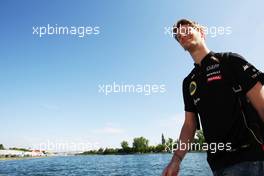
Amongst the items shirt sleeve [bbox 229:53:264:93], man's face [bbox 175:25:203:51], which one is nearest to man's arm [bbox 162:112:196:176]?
man's face [bbox 175:25:203:51]

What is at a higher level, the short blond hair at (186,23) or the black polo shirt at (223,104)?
the short blond hair at (186,23)

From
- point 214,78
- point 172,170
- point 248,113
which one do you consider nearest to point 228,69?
point 214,78

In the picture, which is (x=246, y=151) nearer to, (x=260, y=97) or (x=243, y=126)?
(x=243, y=126)

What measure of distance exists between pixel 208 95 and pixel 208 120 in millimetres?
243

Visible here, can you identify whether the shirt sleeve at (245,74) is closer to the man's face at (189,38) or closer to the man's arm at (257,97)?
the man's arm at (257,97)

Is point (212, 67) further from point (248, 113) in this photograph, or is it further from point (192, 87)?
point (248, 113)

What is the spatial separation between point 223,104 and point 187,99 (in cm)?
77

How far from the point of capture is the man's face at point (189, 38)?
3379 millimetres

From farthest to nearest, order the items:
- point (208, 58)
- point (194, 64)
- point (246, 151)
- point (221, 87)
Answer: point (194, 64) → point (208, 58) → point (221, 87) → point (246, 151)

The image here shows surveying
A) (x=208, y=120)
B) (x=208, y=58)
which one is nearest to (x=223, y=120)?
(x=208, y=120)

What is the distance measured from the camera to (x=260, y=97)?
9.13 ft

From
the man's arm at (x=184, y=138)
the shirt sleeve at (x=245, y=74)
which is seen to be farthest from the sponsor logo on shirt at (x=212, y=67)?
the man's arm at (x=184, y=138)

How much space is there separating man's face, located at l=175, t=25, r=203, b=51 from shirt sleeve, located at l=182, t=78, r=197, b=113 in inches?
17.6

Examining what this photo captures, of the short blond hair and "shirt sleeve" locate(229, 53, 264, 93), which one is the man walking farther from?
the short blond hair
